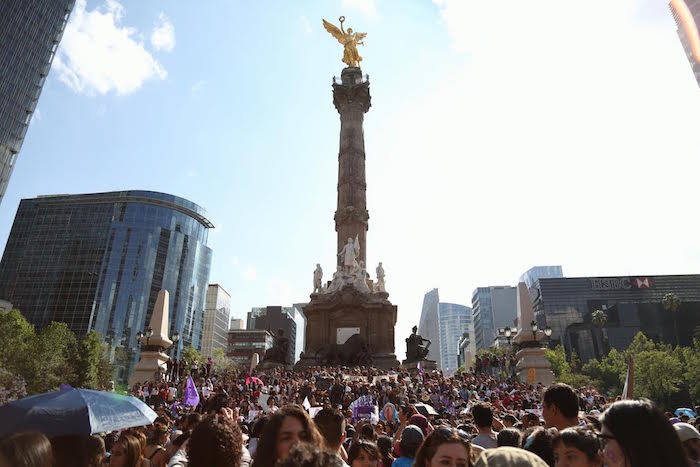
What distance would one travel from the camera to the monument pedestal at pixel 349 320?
37562 millimetres

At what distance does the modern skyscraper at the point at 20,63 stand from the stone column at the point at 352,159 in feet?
168

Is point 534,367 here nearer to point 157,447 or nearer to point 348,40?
point 157,447

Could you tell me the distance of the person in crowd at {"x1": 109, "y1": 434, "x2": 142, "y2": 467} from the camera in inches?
190

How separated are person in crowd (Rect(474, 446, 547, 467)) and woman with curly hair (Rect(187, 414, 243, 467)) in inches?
74.2

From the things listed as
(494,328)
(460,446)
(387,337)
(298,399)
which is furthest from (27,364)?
(494,328)

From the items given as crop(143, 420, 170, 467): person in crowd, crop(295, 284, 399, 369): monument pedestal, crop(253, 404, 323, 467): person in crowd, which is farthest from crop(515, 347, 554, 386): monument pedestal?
crop(253, 404, 323, 467): person in crowd

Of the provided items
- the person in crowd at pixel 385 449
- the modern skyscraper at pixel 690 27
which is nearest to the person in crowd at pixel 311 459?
the person in crowd at pixel 385 449

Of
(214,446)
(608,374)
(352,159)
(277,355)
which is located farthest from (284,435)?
(608,374)

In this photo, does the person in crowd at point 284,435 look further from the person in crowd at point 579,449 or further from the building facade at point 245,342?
the building facade at point 245,342

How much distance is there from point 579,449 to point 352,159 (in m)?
45.5

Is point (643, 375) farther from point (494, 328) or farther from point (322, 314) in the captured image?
point (494, 328)

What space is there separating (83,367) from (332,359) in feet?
99.4

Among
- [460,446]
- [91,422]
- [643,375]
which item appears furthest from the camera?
[643,375]

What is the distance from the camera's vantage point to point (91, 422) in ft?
15.4
